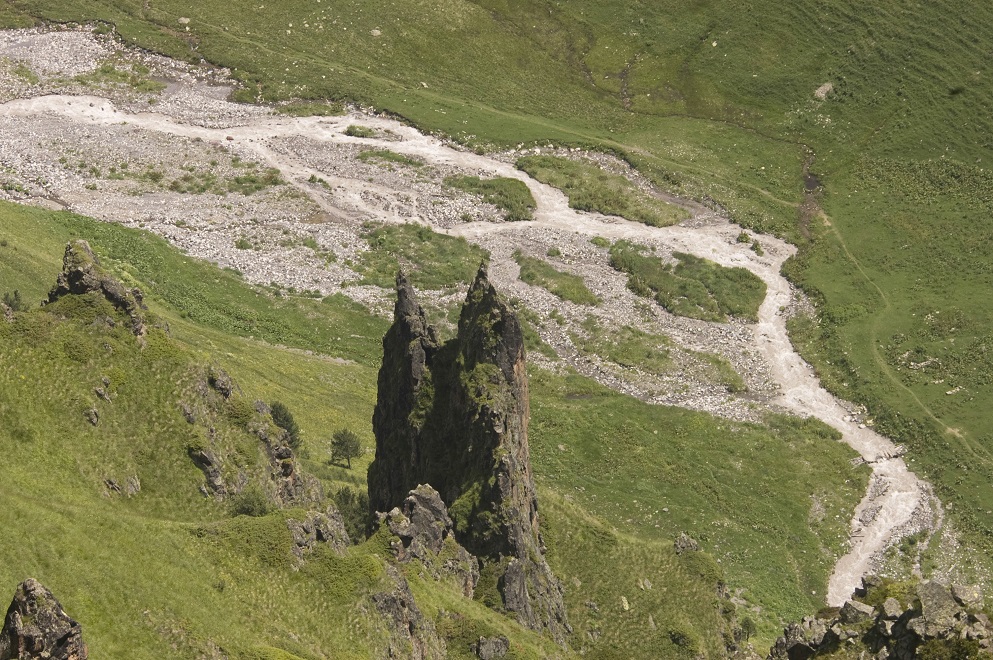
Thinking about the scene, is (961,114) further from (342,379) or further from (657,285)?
(342,379)

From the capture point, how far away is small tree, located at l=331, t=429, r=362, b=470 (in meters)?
86.0

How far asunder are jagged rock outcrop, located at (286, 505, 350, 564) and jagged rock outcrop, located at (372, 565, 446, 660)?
10.7 feet

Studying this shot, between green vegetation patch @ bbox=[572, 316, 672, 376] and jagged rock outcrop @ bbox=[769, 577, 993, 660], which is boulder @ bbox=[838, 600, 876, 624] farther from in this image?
green vegetation patch @ bbox=[572, 316, 672, 376]

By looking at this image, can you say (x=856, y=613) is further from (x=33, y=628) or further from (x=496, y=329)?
(x=33, y=628)

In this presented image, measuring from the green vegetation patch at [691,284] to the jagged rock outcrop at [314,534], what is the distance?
79.4 metres

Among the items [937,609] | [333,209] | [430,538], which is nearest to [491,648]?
[430,538]

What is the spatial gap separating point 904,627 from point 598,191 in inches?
4267

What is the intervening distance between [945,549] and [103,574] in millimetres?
76990

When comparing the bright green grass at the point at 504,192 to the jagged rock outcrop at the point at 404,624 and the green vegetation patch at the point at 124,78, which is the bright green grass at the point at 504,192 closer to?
the green vegetation patch at the point at 124,78

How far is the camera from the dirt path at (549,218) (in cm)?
11531

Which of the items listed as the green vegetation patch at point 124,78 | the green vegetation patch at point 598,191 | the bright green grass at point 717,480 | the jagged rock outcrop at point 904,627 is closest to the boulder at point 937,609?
the jagged rock outcrop at point 904,627

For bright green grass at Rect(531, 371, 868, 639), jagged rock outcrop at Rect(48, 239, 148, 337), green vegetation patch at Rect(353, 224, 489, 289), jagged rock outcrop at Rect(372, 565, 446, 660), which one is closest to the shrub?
jagged rock outcrop at Rect(372, 565, 446, 660)

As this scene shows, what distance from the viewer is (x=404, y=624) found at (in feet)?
166

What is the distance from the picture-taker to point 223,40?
166750 millimetres
